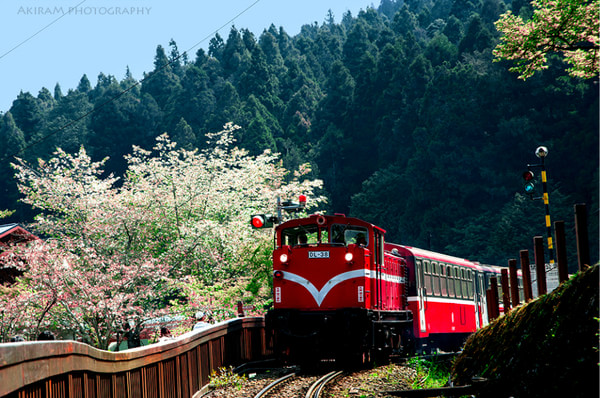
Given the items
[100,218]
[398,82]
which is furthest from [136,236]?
[398,82]

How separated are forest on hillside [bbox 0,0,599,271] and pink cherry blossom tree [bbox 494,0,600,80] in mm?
40442

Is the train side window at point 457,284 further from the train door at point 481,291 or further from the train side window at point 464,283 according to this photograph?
the train door at point 481,291

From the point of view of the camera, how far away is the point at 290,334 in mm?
15508

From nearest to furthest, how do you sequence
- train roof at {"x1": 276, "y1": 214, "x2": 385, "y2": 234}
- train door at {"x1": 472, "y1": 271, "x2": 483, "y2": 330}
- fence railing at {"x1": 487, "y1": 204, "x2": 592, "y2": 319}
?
fence railing at {"x1": 487, "y1": 204, "x2": 592, "y2": 319} → train roof at {"x1": 276, "y1": 214, "x2": 385, "y2": 234} → train door at {"x1": 472, "y1": 271, "x2": 483, "y2": 330}

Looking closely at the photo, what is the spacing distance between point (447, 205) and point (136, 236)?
179ft

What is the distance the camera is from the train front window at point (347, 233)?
16.1m

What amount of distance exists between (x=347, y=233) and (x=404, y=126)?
74.1 meters

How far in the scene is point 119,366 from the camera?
790 centimetres

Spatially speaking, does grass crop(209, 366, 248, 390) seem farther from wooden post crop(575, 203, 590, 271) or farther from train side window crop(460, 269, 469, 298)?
train side window crop(460, 269, 469, 298)

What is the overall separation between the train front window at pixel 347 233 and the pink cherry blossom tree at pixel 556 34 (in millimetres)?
5958

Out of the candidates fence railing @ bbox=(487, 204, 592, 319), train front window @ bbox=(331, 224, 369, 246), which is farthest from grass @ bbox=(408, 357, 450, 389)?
train front window @ bbox=(331, 224, 369, 246)

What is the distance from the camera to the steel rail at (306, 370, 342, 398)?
1214 cm

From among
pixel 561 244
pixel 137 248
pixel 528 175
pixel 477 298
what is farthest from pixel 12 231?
pixel 561 244

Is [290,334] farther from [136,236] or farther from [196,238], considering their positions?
[136,236]
